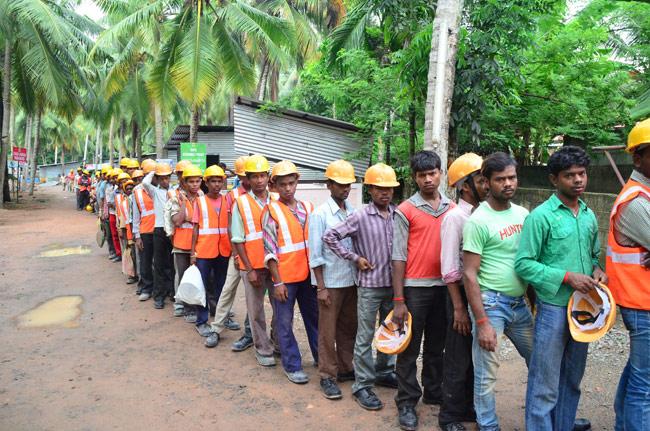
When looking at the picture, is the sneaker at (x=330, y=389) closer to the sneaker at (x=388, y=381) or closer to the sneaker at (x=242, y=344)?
the sneaker at (x=388, y=381)

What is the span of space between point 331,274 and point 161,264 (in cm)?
367

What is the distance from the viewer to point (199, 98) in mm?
13320

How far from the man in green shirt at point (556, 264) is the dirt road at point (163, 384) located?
A: 2.53ft

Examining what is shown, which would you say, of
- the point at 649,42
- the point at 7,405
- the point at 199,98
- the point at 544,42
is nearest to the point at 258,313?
the point at 7,405

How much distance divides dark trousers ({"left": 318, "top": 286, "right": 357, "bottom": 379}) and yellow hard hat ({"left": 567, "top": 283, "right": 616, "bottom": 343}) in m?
1.72

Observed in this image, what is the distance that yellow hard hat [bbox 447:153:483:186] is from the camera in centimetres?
340

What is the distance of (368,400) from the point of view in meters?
3.87

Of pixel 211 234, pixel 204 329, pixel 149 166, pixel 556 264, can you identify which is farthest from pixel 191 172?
pixel 556 264

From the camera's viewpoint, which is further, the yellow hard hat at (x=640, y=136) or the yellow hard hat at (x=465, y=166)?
the yellow hard hat at (x=465, y=166)

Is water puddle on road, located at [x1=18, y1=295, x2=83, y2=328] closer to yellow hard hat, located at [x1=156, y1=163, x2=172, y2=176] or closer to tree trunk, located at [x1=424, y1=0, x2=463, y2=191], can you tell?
yellow hard hat, located at [x1=156, y1=163, x2=172, y2=176]

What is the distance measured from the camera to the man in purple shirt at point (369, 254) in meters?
3.81

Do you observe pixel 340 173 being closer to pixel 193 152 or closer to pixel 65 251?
pixel 193 152

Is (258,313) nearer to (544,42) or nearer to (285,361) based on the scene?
(285,361)

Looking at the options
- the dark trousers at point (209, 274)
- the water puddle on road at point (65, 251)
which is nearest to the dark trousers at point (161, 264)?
the dark trousers at point (209, 274)
